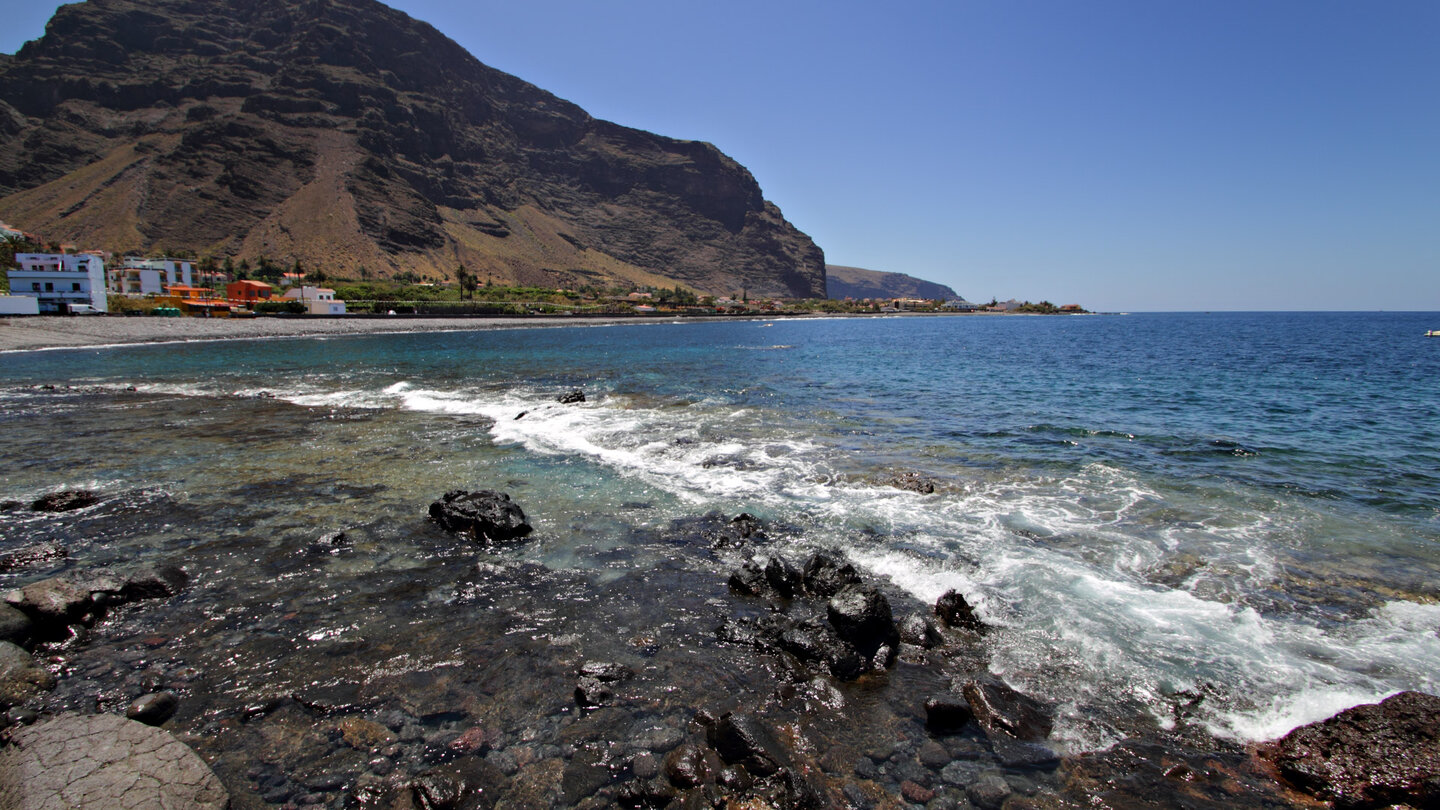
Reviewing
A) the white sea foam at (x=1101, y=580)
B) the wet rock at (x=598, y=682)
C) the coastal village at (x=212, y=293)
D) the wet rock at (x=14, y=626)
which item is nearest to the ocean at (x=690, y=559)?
the white sea foam at (x=1101, y=580)

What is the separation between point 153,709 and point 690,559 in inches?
257

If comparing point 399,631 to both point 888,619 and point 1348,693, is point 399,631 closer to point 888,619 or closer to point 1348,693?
point 888,619

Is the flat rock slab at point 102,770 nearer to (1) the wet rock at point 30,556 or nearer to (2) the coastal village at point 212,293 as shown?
(1) the wet rock at point 30,556

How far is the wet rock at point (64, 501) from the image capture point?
38.6ft

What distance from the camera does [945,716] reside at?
609 centimetres

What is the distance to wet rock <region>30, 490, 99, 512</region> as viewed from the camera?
38.6 ft

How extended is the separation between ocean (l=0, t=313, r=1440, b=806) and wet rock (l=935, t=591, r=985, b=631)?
15.2 inches

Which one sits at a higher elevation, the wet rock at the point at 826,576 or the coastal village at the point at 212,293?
the coastal village at the point at 212,293

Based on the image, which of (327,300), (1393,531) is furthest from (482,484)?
(327,300)

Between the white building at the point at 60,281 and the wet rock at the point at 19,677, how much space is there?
→ 95974 mm

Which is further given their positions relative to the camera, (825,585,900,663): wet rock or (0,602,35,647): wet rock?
(825,585,900,663): wet rock

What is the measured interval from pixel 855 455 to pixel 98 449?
819 inches

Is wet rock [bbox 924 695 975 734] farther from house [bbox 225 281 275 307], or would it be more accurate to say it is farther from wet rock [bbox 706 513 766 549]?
house [bbox 225 281 275 307]

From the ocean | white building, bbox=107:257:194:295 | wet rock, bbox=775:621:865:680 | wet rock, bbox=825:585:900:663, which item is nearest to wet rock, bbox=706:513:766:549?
the ocean
